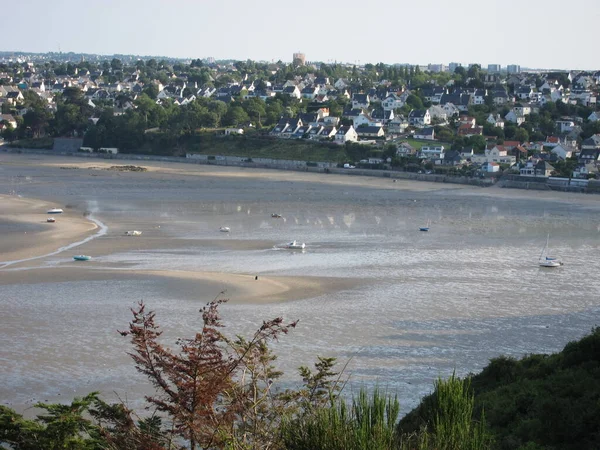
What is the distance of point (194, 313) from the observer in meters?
13.6

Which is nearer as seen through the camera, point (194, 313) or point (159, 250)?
point (194, 313)

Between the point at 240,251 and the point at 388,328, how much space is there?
6.87 metres

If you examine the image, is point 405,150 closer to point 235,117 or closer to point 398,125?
point 398,125

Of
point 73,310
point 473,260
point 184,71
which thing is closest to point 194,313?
point 73,310

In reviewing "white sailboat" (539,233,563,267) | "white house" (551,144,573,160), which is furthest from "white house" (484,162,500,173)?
"white sailboat" (539,233,563,267)

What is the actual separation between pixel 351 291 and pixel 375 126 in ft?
104

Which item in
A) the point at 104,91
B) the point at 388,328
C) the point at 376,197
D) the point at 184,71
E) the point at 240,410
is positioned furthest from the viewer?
the point at 184,71

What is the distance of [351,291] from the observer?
615 inches

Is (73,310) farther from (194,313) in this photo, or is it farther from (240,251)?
(240,251)

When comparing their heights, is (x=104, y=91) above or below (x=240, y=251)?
above

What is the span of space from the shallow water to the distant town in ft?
32.2

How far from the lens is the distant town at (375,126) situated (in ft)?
129

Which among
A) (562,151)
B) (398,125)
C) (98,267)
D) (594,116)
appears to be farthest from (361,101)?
(98,267)

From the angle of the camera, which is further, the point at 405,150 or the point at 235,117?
the point at 235,117
